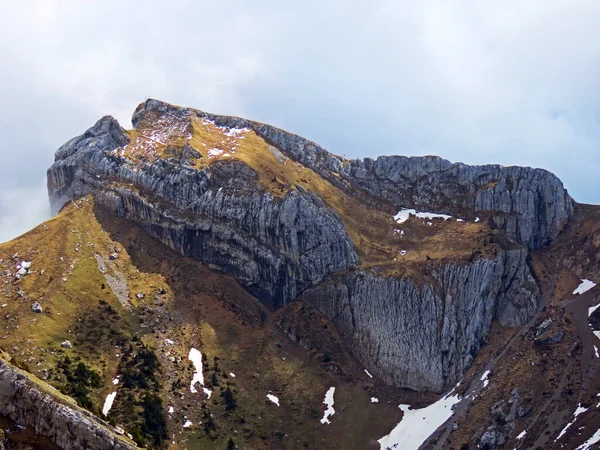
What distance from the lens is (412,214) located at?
190m

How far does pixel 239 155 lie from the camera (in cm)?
19525

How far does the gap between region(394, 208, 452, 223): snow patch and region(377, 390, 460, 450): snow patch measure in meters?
63.5

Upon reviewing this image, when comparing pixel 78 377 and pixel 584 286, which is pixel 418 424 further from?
pixel 78 377

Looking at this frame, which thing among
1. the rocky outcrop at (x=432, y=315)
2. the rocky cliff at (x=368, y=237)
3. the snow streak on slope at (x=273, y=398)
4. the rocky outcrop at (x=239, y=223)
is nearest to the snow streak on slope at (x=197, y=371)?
the snow streak on slope at (x=273, y=398)

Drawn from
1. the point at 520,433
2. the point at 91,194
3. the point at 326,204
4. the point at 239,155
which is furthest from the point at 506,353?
the point at 91,194

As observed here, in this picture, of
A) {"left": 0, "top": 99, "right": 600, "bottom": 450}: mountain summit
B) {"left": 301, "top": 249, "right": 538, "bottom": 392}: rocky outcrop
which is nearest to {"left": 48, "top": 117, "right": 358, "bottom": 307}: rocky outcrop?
{"left": 0, "top": 99, "right": 600, "bottom": 450}: mountain summit

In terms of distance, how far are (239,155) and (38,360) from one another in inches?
3877

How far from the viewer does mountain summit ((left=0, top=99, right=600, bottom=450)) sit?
4916 inches

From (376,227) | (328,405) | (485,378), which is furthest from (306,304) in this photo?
(485,378)

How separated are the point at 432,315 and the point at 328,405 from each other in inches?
1477

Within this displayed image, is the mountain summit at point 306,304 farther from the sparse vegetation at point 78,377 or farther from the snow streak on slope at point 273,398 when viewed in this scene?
the snow streak on slope at point 273,398

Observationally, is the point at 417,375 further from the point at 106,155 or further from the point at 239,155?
the point at 106,155

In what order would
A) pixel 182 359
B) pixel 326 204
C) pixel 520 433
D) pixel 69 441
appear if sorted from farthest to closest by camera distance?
pixel 326 204
pixel 182 359
pixel 520 433
pixel 69 441

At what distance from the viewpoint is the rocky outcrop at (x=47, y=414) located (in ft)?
209
